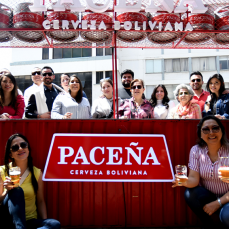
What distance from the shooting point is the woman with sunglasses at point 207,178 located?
2.89 m

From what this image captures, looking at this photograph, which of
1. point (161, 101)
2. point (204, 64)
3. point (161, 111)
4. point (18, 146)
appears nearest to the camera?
point (18, 146)

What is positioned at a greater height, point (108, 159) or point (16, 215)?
point (108, 159)

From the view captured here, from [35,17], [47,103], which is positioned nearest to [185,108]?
[47,103]

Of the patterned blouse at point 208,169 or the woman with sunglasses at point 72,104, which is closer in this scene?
the patterned blouse at point 208,169

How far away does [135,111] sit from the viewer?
13.3 ft

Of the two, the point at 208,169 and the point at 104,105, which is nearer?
the point at 208,169

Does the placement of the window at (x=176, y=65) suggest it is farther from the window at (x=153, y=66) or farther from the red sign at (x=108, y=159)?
the red sign at (x=108, y=159)

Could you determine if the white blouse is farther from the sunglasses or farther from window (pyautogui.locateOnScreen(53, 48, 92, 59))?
window (pyautogui.locateOnScreen(53, 48, 92, 59))

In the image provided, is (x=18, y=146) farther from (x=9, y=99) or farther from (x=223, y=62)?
(x=223, y=62)

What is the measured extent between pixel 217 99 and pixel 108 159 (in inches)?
91.4

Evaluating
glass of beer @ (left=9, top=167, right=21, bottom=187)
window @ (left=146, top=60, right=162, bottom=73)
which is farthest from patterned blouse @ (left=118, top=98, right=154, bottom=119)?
window @ (left=146, top=60, right=162, bottom=73)

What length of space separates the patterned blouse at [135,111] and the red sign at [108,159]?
586mm

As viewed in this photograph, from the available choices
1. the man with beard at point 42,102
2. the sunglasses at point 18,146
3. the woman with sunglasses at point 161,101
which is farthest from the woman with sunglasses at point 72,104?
the woman with sunglasses at point 161,101

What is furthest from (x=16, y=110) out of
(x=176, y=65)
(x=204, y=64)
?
(x=204, y=64)
